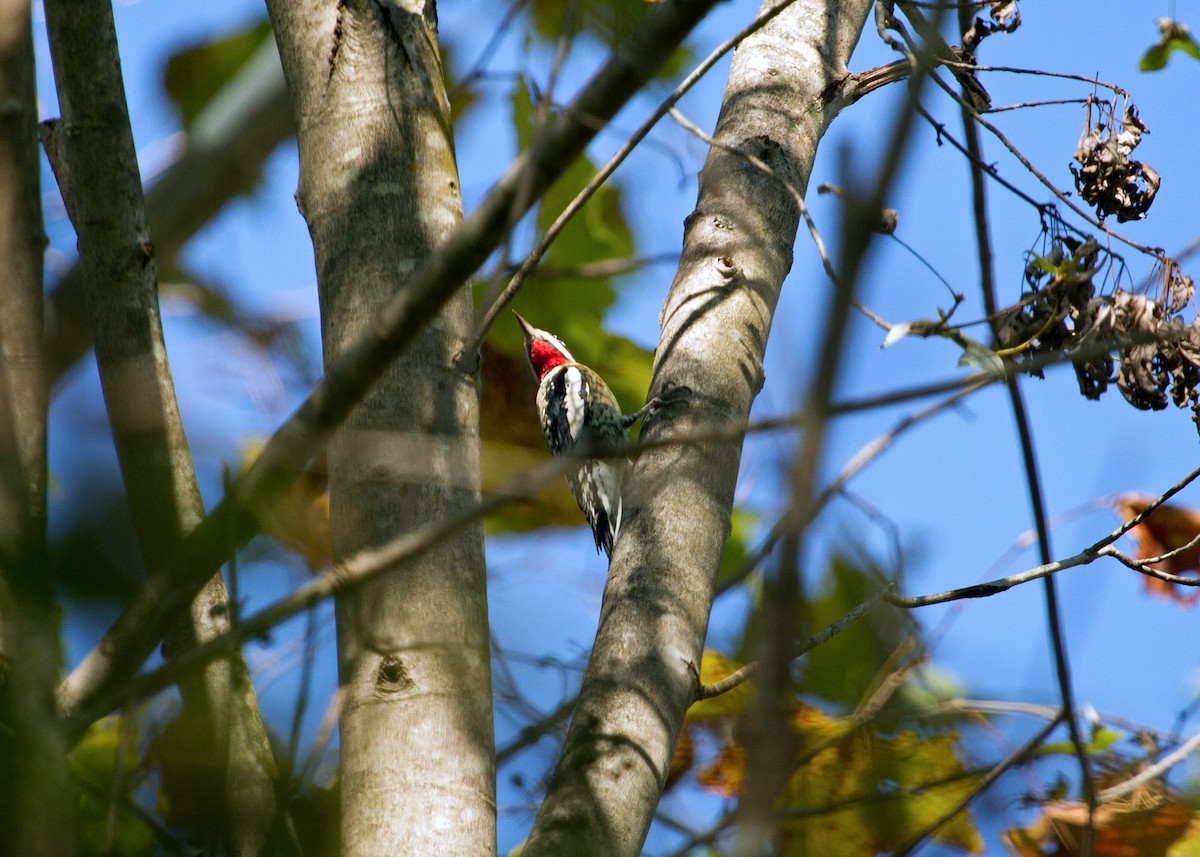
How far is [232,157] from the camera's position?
249cm

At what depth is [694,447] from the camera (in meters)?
2.35

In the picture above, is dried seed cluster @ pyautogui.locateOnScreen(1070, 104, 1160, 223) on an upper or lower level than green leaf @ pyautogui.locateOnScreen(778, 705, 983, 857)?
upper

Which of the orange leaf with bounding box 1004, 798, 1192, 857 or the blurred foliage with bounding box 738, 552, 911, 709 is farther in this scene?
the orange leaf with bounding box 1004, 798, 1192, 857

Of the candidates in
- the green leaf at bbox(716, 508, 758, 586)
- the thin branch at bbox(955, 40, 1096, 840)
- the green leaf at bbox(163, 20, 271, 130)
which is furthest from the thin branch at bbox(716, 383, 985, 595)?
the green leaf at bbox(163, 20, 271, 130)

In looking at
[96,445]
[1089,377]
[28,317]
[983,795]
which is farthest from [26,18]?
[1089,377]

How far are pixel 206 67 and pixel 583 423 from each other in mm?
2416

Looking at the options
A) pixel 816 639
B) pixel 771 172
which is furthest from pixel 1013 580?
pixel 771 172

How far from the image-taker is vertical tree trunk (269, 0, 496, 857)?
1873 mm

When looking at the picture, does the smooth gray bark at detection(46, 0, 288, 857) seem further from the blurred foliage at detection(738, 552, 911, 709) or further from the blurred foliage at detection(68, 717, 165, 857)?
the blurred foliage at detection(738, 552, 911, 709)

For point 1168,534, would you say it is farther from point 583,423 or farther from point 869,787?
point 583,423

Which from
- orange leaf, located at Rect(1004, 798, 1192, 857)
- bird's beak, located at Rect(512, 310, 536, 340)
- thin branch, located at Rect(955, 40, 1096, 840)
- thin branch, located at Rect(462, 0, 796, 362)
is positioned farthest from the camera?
bird's beak, located at Rect(512, 310, 536, 340)

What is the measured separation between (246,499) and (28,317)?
1.97 ft

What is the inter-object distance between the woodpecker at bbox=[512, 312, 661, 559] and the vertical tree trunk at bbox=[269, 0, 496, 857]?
2.44m

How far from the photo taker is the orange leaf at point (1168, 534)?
11.2ft
